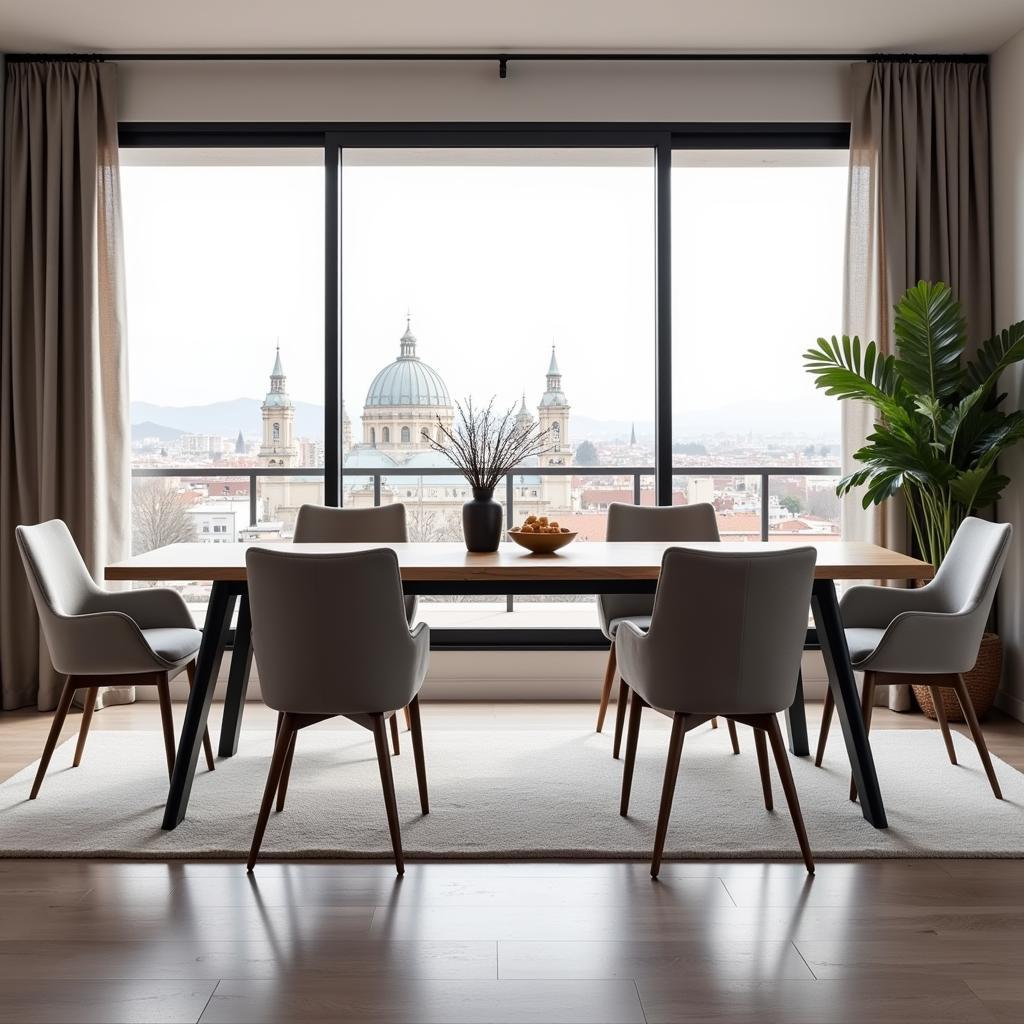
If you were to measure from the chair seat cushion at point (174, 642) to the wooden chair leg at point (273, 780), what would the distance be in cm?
64

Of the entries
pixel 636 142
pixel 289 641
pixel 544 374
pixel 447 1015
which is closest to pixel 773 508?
pixel 544 374

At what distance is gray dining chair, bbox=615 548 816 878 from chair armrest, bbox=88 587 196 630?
178 cm

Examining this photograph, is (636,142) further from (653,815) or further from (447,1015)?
(447,1015)

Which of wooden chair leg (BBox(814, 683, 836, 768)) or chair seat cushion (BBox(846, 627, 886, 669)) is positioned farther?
wooden chair leg (BBox(814, 683, 836, 768))

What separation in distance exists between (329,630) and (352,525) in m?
1.48

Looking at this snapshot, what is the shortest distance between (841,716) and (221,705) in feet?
9.26

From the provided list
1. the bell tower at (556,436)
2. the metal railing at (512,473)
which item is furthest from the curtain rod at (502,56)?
the metal railing at (512,473)

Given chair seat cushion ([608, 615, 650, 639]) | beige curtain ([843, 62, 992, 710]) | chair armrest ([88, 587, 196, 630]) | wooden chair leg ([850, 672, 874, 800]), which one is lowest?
wooden chair leg ([850, 672, 874, 800])

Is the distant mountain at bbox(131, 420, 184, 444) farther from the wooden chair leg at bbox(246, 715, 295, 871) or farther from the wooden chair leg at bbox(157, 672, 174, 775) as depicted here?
the wooden chair leg at bbox(246, 715, 295, 871)

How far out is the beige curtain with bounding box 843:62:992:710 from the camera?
448cm

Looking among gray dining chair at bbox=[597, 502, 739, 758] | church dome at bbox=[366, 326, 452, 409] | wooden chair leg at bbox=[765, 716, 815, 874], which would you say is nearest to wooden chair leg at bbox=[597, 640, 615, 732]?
gray dining chair at bbox=[597, 502, 739, 758]

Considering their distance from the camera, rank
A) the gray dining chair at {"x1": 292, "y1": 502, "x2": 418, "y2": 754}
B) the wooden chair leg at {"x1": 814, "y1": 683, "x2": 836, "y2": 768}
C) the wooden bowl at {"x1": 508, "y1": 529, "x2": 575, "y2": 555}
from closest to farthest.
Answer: the wooden bowl at {"x1": 508, "y1": 529, "x2": 575, "y2": 555}
the wooden chair leg at {"x1": 814, "y1": 683, "x2": 836, "y2": 768}
the gray dining chair at {"x1": 292, "y1": 502, "x2": 418, "y2": 754}

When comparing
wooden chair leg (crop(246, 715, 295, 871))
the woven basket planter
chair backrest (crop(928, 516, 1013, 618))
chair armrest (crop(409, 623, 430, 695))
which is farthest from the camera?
the woven basket planter

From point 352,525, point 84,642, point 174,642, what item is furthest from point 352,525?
point 84,642
